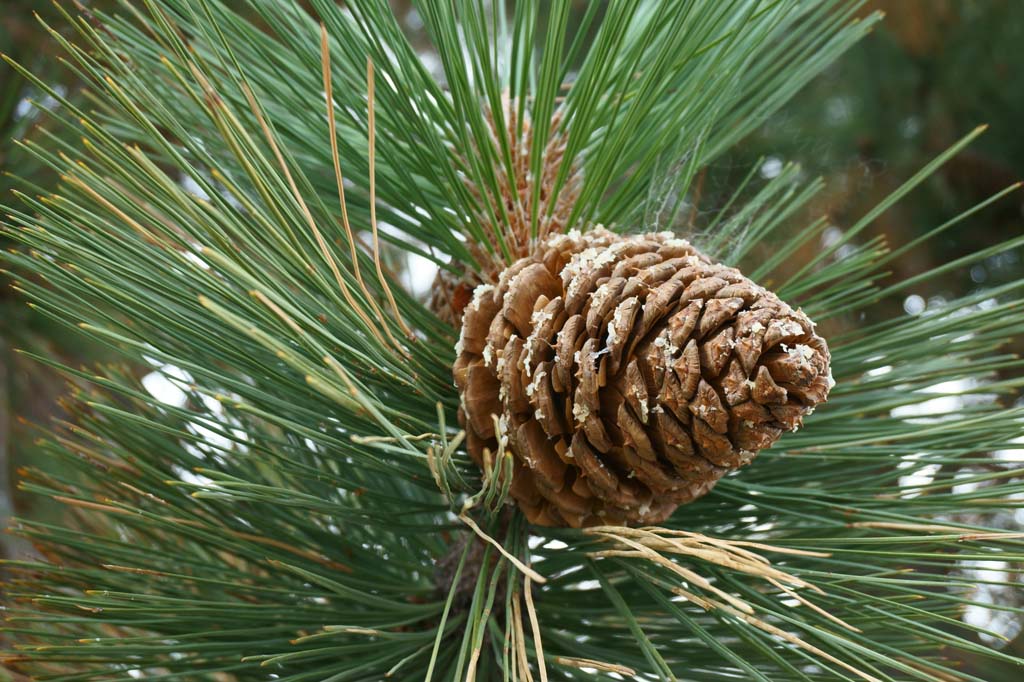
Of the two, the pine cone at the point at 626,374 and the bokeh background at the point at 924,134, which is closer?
the pine cone at the point at 626,374

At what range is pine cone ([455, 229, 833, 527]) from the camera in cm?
72

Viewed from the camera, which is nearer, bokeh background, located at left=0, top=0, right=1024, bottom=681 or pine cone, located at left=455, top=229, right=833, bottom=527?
pine cone, located at left=455, top=229, right=833, bottom=527

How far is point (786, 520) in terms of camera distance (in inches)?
39.0

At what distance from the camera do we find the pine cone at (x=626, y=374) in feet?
2.35

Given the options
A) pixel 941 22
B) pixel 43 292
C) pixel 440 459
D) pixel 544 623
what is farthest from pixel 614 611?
pixel 941 22

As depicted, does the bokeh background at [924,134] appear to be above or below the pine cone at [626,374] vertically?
above

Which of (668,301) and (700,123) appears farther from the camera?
(700,123)

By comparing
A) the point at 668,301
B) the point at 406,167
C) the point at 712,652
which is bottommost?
the point at 712,652

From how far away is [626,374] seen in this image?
0.75 metres

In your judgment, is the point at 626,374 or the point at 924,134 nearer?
the point at 626,374

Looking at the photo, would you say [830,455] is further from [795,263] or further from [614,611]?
[795,263]

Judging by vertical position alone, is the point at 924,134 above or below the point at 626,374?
above

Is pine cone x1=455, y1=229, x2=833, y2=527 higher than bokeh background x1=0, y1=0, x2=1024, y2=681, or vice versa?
bokeh background x1=0, y1=0, x2=1024, y2=681

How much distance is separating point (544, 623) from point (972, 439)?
48 centimetres
